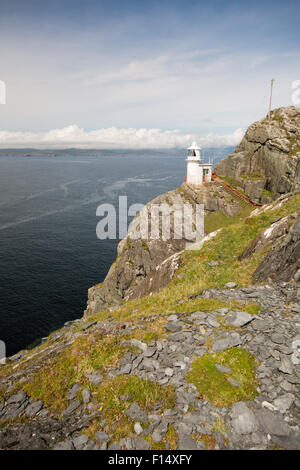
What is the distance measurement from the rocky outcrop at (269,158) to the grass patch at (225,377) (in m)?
50.3

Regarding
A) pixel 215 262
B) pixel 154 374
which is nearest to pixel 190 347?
pixel 154 374

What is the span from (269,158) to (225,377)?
60.0 m

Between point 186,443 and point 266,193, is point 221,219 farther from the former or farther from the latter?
point 186,443

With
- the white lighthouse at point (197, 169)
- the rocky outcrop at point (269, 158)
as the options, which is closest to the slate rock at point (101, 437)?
the rocky outcrop at point (269, 158)

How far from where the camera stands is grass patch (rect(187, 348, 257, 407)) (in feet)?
26.8

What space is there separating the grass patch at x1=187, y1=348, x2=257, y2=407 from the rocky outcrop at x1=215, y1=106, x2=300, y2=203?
165 ft

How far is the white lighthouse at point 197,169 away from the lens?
65938mm

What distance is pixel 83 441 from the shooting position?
7.29m

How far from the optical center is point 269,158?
5844 cm

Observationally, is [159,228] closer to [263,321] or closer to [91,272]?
[91,272]

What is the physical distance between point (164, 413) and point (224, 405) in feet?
6.26

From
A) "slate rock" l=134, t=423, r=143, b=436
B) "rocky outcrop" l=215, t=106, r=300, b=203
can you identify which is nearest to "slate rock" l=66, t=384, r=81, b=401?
"slate rock" l=134, t=423, r=143, b=436

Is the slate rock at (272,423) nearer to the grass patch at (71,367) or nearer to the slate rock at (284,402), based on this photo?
the slate rock at (284,402)

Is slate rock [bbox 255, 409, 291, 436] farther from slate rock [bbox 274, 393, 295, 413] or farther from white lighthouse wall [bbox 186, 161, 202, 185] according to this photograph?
white lighthouse wall [bbox 186, 161, 202, 185]
